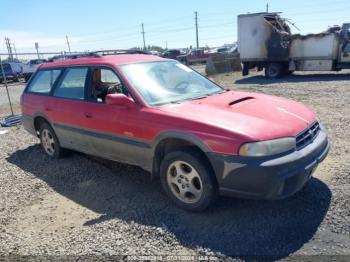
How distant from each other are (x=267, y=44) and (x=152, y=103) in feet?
46.6

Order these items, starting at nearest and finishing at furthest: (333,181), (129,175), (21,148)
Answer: (333,181) < (129,175) < (21,148)

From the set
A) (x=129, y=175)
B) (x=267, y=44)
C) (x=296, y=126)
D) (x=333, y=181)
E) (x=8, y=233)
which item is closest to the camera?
(x=296, y=126)

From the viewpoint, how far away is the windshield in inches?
164

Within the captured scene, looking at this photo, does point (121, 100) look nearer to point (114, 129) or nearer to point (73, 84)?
point (114, 129)

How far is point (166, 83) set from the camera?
441cm

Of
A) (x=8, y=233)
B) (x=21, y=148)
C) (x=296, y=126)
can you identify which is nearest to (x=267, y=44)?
(x=21, y=148)

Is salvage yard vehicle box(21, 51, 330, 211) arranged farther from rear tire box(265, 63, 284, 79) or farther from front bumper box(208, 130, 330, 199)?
rear tire box(265, 63, 284, 79)

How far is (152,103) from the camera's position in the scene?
402 centimetres

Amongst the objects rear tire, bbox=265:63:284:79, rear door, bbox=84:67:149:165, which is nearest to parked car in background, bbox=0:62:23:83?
rear tire, bbox=265:63:284:79

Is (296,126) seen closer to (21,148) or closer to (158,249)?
(158,249)

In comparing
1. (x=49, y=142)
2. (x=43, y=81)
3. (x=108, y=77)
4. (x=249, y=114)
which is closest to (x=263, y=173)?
(x=249, y=114)

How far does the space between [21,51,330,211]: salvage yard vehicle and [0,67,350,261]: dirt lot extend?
0.34m

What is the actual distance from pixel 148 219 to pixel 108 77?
214 centimetres

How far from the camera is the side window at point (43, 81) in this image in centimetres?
572
